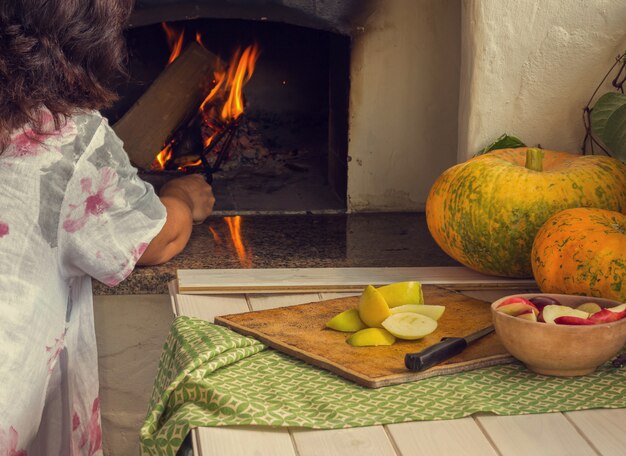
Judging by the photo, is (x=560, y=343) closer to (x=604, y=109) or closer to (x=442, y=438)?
(x=442, y=438)

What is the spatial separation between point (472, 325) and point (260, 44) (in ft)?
4.80

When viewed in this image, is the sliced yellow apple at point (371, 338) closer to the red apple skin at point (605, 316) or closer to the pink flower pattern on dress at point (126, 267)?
the red apple skin at point (605, 316)

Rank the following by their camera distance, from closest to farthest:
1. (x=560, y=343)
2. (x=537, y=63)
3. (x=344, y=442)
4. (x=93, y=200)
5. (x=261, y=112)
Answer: (x=344, y=442) < (x=560, y=343) < (x=93, y=200) < (x=537, y=63) < (x=261, y=112)

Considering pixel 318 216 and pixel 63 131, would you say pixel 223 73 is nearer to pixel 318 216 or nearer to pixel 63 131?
pixel 318 216

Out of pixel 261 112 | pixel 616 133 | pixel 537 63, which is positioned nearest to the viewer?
pixel 616 133

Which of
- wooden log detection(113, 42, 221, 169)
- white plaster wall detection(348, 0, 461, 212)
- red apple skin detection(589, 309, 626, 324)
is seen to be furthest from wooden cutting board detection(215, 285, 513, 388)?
wooden log detection(113, 42, 221, 169)

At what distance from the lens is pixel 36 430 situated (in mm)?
1219

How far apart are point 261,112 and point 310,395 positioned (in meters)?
1.64

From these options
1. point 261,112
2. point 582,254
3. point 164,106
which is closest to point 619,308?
point 582,254

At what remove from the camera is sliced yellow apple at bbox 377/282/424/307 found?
45.7 inches

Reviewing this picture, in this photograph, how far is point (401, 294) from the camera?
45.8 inches

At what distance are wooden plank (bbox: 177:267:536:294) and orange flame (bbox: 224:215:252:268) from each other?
28cm

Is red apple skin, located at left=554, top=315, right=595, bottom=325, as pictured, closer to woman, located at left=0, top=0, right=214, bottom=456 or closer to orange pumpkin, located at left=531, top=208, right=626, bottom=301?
orange pumpkin, located at left=531, top=208, right=626, bottom=301

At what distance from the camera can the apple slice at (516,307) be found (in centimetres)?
101
